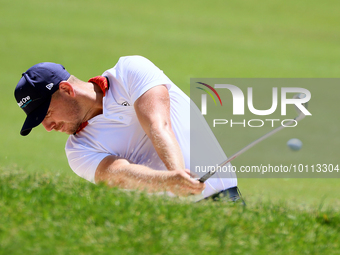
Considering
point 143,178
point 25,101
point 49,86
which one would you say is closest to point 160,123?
point 143,178

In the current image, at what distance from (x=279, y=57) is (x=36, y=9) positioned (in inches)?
596

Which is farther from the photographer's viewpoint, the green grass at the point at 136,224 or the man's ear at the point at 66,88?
the man's ear at the point at 66,88

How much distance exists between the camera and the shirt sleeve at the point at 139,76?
4.57 metres

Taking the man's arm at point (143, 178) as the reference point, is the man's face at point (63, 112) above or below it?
above

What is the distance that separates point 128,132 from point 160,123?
60cm

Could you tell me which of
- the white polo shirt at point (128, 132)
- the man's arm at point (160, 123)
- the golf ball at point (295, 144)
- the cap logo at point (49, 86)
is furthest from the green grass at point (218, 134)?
the cap logo at point (49, 86)

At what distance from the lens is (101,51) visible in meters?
25.6

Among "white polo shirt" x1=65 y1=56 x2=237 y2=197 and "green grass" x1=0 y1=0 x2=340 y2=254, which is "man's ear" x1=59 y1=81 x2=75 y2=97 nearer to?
"white polo shirt" x1=65 y1=56 x2=237 y2=197

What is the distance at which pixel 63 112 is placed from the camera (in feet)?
16.1

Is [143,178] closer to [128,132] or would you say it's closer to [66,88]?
[128,132]

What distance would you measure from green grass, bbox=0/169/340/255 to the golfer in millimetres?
780

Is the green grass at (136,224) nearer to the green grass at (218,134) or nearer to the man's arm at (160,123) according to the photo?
the green grass at (218,134)

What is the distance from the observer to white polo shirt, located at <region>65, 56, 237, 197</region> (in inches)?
185

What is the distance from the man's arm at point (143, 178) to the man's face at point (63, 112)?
0.65m
